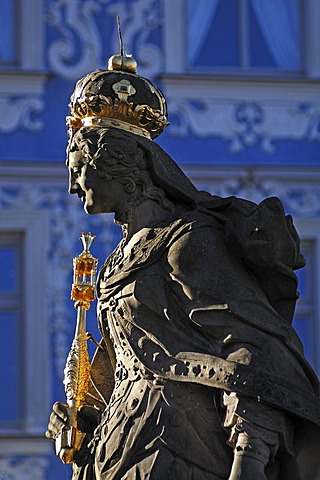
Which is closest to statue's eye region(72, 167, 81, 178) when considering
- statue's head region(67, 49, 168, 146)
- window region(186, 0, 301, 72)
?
statue's head region(67, 49, 168, 146)

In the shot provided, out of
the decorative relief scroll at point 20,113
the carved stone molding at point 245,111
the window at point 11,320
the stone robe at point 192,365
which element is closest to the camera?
the stone robe at point 192,365

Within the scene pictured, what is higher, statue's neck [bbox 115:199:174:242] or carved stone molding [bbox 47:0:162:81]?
statue's neck [bbox 115:199:174:242]

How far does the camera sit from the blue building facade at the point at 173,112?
16.6 m

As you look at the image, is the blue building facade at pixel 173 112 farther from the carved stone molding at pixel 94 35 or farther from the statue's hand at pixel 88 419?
the statue's hand at pixel 88 419

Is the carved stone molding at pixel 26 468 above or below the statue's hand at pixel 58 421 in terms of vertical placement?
below

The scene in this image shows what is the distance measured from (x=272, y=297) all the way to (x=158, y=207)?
0.36 meters

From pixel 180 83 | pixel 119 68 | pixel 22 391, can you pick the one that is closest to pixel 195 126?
pixel 180 83

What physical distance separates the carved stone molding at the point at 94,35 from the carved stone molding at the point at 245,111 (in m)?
0.30

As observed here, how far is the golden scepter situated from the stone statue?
29 mm

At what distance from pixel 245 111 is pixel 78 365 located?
35.2ft

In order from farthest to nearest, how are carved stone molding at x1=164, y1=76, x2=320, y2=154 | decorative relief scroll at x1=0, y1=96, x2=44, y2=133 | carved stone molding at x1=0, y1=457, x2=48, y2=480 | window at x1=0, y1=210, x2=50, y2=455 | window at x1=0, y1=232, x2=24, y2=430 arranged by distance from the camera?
carved stone molding at x1=164, y1=76, x2=320, y2=154
decorative relief scroll at x1=0, y1=96, x2=44, y2=133
window at x1=0, y1=232, x2=24, y2=430
window at x1=0, y1=210, x2=50, y2=455
carved stone molding at x1=0, y1=457, x2=48, y2=480

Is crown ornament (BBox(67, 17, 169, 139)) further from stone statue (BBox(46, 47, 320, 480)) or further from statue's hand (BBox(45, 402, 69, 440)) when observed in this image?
statue's hand (BBox(45, 402, 69, 440))

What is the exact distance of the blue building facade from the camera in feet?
54.4

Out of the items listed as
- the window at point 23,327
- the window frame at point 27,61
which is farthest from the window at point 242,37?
the window at point 23,327
